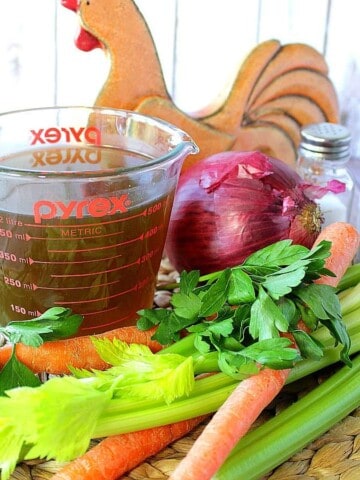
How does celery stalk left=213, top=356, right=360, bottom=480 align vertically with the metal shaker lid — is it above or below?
below

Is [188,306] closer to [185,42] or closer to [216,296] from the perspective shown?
[216,296]

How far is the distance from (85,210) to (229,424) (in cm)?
21

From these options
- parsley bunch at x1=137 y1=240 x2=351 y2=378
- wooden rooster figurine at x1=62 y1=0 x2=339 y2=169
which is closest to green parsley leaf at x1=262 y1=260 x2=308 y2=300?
parsley bunch at x1=137 y1=240 x2=351 y2=378

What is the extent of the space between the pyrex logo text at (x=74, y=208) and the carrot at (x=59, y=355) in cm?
10

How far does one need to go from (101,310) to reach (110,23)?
14.4 inches

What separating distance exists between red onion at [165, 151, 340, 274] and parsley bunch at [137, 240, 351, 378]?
105 millimetres

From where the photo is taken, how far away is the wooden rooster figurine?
2.83ft

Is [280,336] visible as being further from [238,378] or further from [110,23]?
[110,23]

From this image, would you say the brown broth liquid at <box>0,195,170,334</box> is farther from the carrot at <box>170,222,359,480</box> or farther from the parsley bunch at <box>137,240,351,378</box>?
the carrot at <box>170,222,359,480</box>

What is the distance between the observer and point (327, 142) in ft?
2.89

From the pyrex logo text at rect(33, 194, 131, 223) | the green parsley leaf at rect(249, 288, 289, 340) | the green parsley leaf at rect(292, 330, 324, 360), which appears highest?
the pyrex logo text at rect(33, 194, 131, 223)

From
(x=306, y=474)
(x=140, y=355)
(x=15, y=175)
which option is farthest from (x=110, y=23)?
(x=306, y=474)

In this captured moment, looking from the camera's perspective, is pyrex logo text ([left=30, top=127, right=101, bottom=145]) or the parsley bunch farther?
pyrex logo text ([left=30, top=127, right=101, bottom=145])

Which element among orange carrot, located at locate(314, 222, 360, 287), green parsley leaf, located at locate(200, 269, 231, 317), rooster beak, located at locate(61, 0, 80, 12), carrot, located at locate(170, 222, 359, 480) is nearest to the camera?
A: carrot, located at locate(170, 222, 359, 480)
